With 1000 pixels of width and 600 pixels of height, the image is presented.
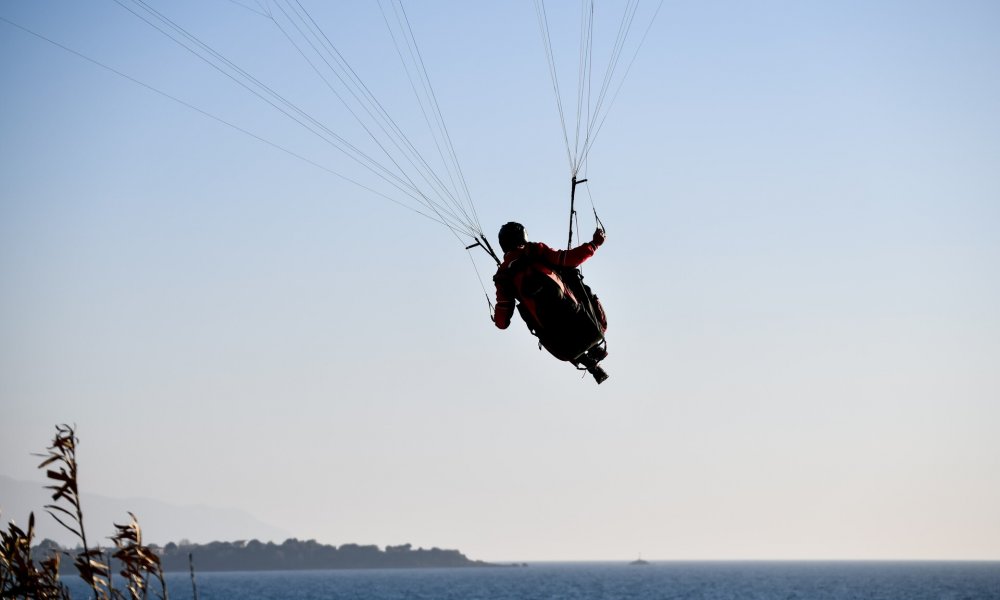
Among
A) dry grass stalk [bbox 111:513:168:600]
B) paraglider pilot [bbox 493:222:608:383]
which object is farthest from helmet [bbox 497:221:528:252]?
dry grass stalk [bbox 111:513:168:600]

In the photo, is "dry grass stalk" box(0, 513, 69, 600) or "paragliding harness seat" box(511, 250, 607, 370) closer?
"dry grass stalk" box(0, 513, 69, 600)

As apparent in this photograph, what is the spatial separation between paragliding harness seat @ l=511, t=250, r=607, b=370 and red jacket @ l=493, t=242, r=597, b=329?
27mm

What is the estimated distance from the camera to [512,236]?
583 inches

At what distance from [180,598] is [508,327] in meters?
161

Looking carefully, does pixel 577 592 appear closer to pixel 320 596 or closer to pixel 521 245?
pixel 320 596

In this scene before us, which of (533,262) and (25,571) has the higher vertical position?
(533,262)

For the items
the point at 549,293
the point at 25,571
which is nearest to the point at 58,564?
the point at 25,571

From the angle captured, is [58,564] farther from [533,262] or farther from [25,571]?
[533,262]

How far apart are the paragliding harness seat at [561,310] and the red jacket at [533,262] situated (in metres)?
0.03

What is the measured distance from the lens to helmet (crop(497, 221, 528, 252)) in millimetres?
14797

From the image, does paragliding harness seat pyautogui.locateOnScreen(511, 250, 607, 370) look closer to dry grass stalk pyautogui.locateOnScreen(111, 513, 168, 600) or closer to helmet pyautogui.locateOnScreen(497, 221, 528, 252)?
helmet pyautogui.locateOnScreen(497, 221, 528, 252)

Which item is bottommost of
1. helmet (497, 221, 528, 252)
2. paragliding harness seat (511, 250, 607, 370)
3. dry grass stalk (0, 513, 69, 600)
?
dry grass stalk (0, 513, 69, 600)

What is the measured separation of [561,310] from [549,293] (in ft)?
1.00

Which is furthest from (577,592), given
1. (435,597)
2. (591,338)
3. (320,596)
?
(591,338)
